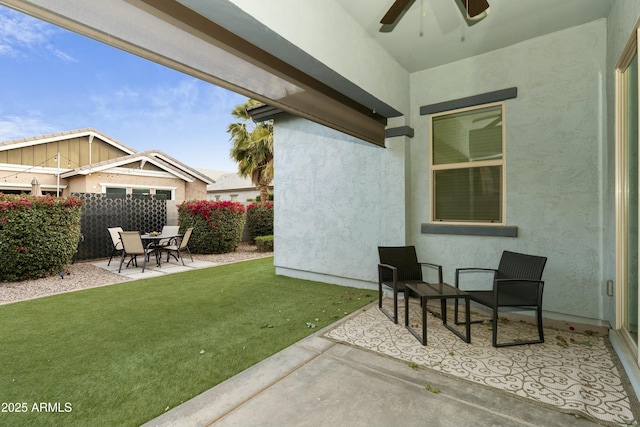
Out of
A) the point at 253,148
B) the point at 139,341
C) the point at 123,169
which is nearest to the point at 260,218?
the point at 253,148

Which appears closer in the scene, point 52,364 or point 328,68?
point 52,364

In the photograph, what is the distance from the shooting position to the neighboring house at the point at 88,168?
35.5 feet

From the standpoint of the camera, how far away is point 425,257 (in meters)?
4.48

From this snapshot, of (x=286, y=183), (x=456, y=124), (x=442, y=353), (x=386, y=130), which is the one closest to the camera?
(x=442, y=353)

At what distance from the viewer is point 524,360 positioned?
2.65 meters

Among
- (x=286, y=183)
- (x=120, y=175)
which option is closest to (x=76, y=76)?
(x=120, y=175)

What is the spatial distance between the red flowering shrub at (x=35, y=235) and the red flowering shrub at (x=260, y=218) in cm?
540

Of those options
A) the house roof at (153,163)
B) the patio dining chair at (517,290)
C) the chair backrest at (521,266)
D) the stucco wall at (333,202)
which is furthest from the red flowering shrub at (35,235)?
the chair backrest at (521,266)

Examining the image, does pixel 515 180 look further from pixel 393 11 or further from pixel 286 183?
pixel 286 183

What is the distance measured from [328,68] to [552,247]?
334cm

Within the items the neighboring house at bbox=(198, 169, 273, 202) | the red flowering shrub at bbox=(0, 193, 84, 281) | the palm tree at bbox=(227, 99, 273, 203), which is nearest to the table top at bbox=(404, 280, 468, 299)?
the red flowering shrub at bbox=(0, 193, 84, 281)

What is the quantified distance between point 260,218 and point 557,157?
9.11 m

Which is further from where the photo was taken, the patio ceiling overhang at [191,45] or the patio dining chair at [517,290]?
the patio dining chair at [517,290]

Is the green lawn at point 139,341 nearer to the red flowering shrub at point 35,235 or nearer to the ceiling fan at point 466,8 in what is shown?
the red flowering shrub at point 35,235
